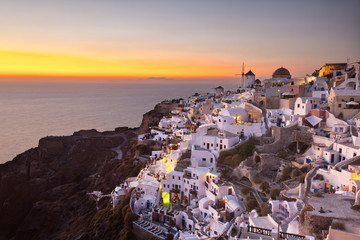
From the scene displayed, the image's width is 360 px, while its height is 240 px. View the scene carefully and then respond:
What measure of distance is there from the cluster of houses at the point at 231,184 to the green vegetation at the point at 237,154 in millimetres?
765

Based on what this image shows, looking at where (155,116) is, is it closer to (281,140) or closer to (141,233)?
(281,140)

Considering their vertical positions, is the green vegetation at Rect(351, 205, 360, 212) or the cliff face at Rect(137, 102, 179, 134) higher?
the green vegetation at Rect(351, 205, 360, 212)

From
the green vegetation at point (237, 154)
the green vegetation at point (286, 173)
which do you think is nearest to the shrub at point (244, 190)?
the green vegetation at point (286, 173)

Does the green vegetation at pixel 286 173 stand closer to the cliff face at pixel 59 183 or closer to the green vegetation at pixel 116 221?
the green vegetation at pixel 116 221

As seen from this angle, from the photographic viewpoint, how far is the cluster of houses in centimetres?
1778

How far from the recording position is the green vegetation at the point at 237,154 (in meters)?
25.6

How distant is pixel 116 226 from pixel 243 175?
1291cm

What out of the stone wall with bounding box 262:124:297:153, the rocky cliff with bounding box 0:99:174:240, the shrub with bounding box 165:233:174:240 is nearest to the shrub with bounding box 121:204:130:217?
the rocky cliff with bounding box 0:99:174:240

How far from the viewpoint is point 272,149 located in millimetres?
25109

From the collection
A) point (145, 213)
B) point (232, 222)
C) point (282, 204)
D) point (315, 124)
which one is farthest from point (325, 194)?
point (145, 213)

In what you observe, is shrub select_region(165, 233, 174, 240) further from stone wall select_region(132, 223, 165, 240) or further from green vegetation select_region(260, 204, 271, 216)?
green vegetation select_region(260, 204, 271, 216)

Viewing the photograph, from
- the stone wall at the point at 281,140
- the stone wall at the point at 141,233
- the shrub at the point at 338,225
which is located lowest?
the stone wall at the point at 141,233

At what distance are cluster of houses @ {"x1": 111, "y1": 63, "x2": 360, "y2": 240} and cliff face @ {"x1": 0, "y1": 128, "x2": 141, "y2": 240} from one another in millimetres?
9074

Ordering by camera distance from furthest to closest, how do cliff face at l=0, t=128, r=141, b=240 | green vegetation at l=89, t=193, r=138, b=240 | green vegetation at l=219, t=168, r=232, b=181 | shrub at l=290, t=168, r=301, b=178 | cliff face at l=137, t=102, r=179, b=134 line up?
cliff face at l=137, t=102, r=179, b=134 → cliff face at l=0, t=128, r=141, b=240 → green vegetation at l=89, t=193, r=138, b=240 → green vegetation at l=219, t=168, r=232, b=181 → shrub at l=290, t=168, r=301, b=178
